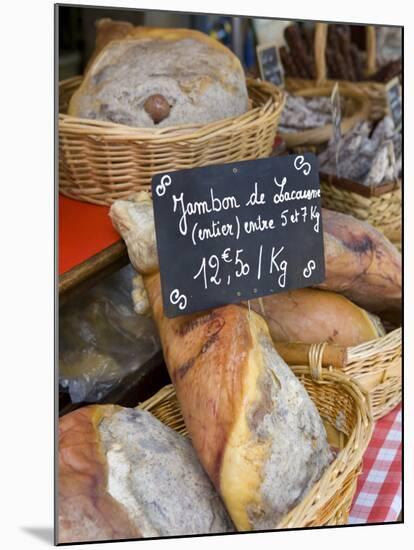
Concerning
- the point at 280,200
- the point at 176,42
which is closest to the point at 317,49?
the point at 176,42

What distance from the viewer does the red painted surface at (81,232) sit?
1.65m

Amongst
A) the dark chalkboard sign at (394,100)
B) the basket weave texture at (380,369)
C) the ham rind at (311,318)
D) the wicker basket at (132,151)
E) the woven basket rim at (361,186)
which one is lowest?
the basket weave texture at (380,369)

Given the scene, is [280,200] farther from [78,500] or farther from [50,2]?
[78,500]

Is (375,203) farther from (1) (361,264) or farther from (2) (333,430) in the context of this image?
(2) (333,430)

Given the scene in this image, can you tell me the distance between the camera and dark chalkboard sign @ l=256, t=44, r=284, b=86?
2629 mm

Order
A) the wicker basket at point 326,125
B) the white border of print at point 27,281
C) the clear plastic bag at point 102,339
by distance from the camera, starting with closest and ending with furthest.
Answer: the white border of print at point 27,281 < the clear plastic bag at point 102,339 < the wicker basket at point 326,125

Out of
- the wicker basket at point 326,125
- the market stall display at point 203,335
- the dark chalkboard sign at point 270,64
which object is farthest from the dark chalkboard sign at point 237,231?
the dark chalkboard sign at point 270,64

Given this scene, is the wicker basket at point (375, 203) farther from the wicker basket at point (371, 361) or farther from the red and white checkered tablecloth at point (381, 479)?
the red and white checkered tablecloth at point (381, 479)

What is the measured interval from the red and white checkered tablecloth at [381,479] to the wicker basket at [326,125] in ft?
2.46

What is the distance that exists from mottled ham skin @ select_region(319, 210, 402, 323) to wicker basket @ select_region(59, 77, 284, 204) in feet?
0.86

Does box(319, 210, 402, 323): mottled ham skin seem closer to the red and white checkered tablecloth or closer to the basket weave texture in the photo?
the basket weave texture

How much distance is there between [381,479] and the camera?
1859mm

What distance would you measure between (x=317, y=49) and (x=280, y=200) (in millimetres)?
1097

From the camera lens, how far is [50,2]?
1.62 meters
